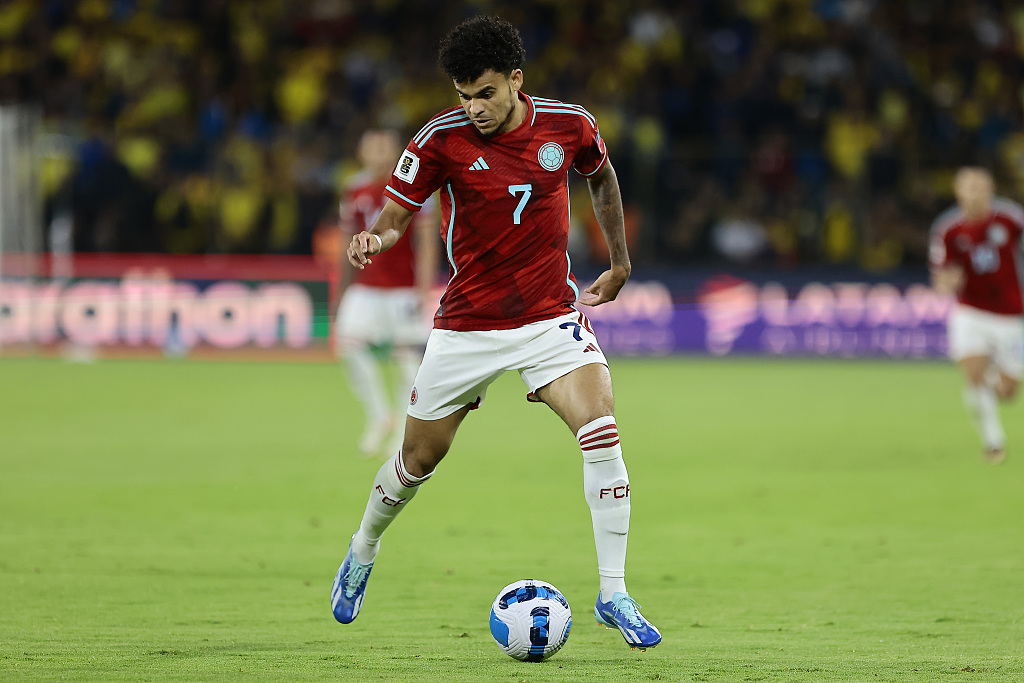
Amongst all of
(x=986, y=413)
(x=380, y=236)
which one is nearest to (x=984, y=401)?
(x=986, y=413)

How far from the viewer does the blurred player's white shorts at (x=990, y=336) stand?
1107cm

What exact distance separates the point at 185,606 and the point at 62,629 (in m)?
0.61

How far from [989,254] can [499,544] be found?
18.8ft

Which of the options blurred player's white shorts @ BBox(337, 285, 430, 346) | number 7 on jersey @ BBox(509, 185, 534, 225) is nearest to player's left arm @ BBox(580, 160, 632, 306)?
number 7 on jersey @ BBox(509, 185, 534, 225)

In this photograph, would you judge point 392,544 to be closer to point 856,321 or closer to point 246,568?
point 246,568

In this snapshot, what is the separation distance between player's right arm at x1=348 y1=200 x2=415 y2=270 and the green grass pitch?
4.80ft

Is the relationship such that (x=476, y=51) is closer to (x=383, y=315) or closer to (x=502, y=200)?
(x=502, y=200)

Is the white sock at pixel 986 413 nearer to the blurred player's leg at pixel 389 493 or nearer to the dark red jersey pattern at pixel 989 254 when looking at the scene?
the dark red jersey pattern at pixel 989 254

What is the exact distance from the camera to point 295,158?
67.3ft

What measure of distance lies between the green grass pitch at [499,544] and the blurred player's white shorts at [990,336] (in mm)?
800

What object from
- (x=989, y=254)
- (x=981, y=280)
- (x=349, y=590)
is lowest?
(x=349, y=590)

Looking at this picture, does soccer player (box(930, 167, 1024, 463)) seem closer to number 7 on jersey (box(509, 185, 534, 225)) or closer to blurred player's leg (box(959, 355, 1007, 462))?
blurred player's leg (box(959, 355, 1007, 462))

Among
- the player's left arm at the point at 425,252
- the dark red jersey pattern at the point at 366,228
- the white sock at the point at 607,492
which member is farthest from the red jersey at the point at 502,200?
the dark red jersey pattern at the point at 366,228

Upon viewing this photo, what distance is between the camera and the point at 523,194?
523cm
